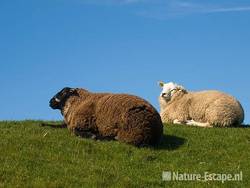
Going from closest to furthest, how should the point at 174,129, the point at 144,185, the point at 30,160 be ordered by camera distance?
the point at 144,185 → the point at 30,160 → the point at 174,129

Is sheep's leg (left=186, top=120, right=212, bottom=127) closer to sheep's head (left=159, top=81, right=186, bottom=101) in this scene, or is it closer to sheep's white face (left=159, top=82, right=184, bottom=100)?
sheep's head (left=159, top=81, right=186, bottom=101)

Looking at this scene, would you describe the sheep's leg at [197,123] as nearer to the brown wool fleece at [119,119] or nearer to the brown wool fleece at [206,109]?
the brown wool fleece at [206,109]

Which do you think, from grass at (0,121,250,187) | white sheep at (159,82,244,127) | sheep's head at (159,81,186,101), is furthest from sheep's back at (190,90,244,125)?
grass at (0,121,250,187)

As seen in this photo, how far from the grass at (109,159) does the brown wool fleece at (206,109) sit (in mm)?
3015

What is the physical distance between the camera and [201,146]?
18.4m

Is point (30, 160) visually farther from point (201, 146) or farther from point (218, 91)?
point (218, 91)

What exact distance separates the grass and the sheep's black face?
1663 mm

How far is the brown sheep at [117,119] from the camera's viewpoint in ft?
59.1

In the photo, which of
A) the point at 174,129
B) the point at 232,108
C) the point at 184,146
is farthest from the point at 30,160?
the point at 232,108

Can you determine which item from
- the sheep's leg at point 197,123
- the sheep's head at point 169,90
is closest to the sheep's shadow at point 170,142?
the sheep's leg at point 197,123

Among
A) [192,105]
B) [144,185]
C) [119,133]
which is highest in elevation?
[192,105]

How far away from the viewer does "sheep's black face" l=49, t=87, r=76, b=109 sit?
21.7 metres

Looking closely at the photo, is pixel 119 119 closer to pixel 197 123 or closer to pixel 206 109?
pixel 197 123

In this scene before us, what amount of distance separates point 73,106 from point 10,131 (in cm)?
266
